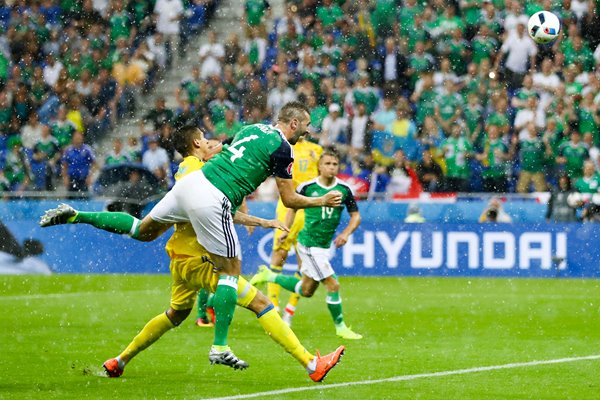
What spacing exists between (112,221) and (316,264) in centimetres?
366

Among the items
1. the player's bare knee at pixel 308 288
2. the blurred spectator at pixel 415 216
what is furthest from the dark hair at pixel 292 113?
the blurred spectator at pixel 415 216

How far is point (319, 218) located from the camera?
41.2ft

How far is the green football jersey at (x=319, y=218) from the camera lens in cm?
1246

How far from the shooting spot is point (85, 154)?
22.6m

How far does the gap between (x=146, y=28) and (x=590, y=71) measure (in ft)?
30.2

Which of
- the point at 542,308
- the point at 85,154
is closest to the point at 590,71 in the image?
the point at 542,308

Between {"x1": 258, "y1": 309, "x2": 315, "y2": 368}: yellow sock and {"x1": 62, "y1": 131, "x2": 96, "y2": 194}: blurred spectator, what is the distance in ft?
47.1

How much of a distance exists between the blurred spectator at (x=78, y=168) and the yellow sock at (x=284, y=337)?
1437cm

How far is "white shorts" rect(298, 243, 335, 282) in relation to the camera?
1229 cm

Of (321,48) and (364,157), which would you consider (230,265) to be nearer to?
(364,157)

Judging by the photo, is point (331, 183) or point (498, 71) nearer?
point (331, 183)

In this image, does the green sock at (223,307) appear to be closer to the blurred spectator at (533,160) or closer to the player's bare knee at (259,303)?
the player's bare knee at (259,303)

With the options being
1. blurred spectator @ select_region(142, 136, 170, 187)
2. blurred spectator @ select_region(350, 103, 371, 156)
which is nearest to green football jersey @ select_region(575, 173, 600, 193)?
blurred spectator @ select_region(350, 103, 371, 156)

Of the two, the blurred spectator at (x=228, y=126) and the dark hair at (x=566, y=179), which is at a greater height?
the blurred spectator at (x=228, y=126)
